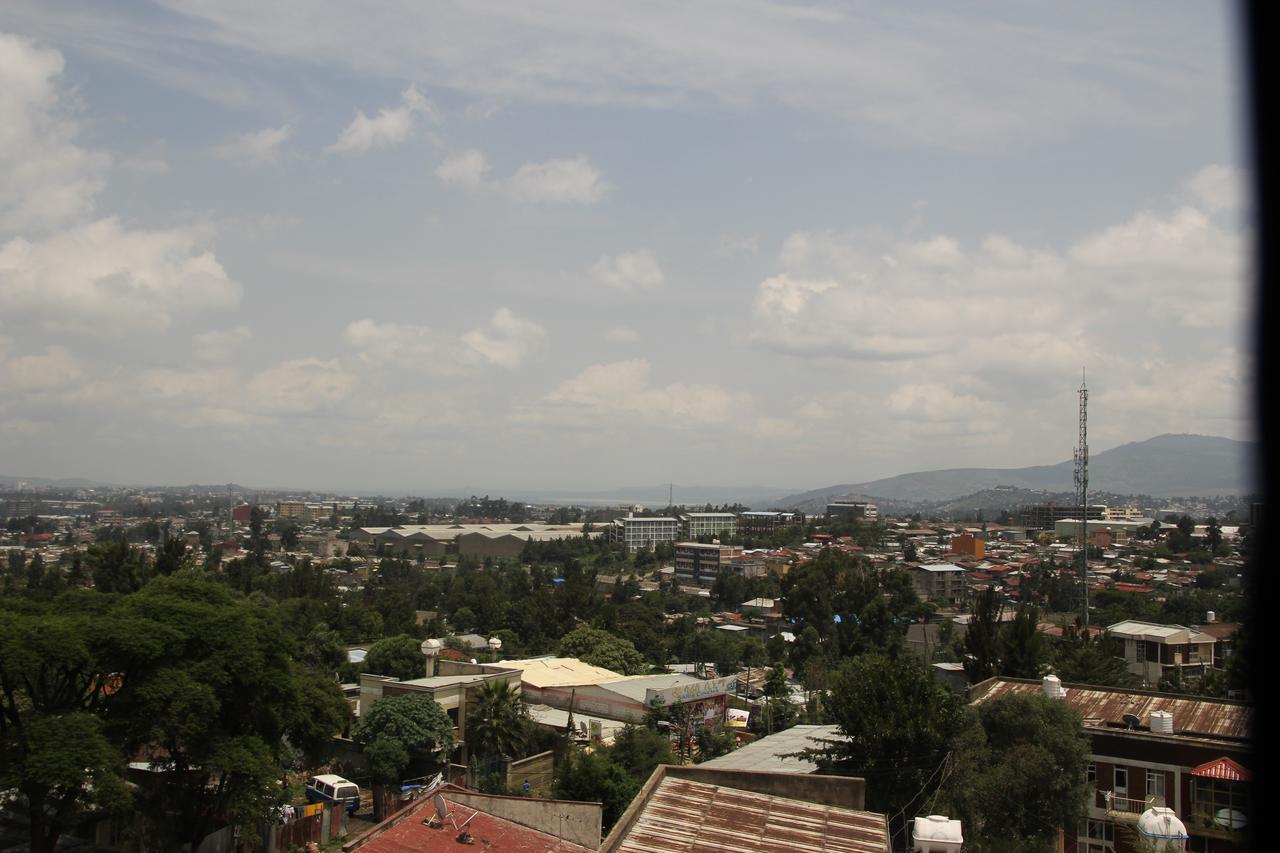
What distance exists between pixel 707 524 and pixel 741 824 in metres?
110

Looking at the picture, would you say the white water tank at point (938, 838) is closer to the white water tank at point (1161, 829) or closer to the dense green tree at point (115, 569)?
the white water tank at point (1161, 829)

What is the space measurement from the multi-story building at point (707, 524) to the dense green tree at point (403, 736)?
9425cm

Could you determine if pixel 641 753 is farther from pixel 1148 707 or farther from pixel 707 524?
pixel 707 524

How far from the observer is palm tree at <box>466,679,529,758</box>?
17969 millimetres

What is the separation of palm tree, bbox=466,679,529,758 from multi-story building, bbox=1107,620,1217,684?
1683 centimetres

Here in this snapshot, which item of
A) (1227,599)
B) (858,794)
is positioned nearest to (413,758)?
(858,794)

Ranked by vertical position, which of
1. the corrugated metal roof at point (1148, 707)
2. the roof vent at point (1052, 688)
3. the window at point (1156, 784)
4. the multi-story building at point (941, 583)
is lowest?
the multi-story building at point (941, 583)

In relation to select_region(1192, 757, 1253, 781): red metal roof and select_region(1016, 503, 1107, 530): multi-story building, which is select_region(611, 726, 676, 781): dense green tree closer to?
select_region(1192, 757, 1253, 781): red metal roof

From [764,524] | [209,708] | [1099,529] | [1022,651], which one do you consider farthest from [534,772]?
[764,524]

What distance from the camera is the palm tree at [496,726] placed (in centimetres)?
1797

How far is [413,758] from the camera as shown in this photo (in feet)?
59.4

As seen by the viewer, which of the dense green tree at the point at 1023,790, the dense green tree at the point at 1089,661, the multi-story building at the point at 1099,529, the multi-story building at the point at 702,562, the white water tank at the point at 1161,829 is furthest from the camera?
the multi-story building at the point at 1099,529

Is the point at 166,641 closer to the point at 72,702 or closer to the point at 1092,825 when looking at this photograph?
the point at 72,702

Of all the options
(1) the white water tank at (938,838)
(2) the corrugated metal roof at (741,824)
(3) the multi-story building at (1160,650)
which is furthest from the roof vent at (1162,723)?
(3) the multi-story building at (1160,650)
